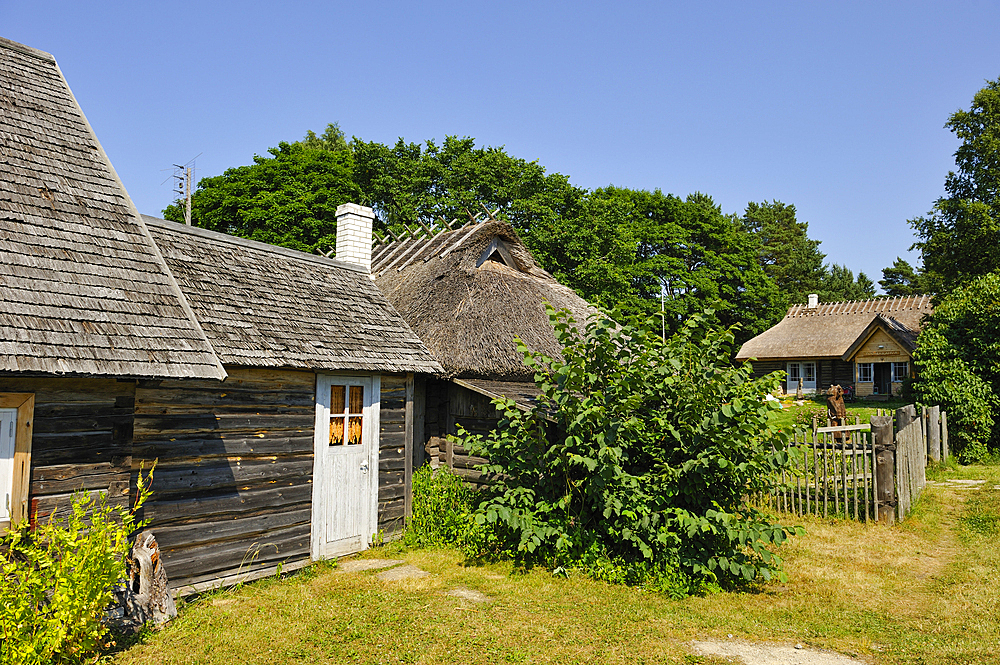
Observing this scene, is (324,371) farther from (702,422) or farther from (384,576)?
(702,422)

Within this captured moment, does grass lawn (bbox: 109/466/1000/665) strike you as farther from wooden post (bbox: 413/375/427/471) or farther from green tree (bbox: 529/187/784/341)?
green tree (bbox: 529/187/784/341)

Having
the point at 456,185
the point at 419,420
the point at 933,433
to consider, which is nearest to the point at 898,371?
the point at 933,433

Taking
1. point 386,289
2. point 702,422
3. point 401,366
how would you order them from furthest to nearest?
Result: 1. point 386,289
2. point 401,366
3. point 702,422

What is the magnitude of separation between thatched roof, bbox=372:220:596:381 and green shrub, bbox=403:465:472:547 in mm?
1659

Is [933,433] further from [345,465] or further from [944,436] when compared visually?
[345,465]

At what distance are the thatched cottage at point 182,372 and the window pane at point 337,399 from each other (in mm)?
18

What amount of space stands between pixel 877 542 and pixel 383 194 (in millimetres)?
25437

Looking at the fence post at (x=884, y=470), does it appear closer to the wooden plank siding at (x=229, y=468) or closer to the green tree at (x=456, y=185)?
the wooden plank siding at (x=229, y=468)

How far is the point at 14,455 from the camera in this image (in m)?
5.62

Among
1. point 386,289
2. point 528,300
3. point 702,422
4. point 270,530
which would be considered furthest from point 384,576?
point 386,289

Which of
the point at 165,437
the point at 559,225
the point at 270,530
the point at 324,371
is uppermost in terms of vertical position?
the point at 559,225

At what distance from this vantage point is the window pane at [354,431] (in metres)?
9.20

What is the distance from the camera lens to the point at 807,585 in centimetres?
720

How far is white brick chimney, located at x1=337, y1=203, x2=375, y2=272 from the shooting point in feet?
40.1
